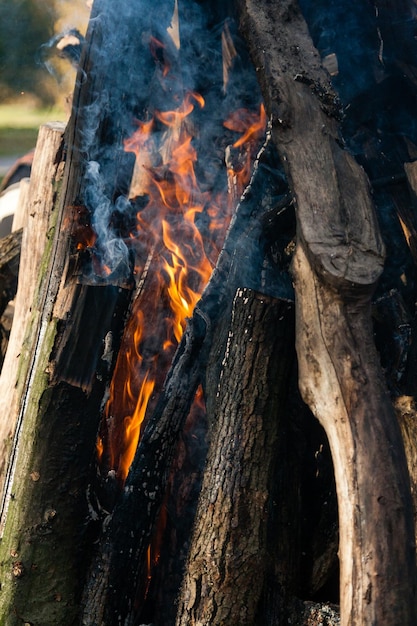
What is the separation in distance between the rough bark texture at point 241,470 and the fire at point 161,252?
20.1 inches

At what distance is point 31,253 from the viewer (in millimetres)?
3492

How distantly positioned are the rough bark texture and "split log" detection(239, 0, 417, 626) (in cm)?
24

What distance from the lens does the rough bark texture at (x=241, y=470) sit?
96.5 inches

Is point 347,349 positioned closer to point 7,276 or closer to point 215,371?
point 215,371

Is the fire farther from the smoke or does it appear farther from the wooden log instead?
the wooden log

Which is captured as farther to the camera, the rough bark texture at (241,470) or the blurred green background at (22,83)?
the blurred green background at (22,83)

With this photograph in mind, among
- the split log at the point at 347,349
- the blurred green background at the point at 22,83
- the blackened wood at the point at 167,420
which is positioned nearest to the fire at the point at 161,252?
the blackened wood at the point at 167,420

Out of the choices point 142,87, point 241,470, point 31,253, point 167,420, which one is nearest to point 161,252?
point 31,253

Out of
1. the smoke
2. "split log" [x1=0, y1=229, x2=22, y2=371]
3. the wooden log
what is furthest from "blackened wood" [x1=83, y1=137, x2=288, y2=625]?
"split log" [x1=0, y1=229, x2=22, y2=371]

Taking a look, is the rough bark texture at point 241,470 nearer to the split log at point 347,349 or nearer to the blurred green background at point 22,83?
the split log at point 347,349

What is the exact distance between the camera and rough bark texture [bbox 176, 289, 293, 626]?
8.04 feet

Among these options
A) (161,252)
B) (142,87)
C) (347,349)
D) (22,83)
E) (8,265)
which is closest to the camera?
(347,349)

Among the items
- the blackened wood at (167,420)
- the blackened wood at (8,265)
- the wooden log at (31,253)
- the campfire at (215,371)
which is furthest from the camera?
the blackened wood at (8,265)

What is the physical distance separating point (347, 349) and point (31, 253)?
75.3 inches
